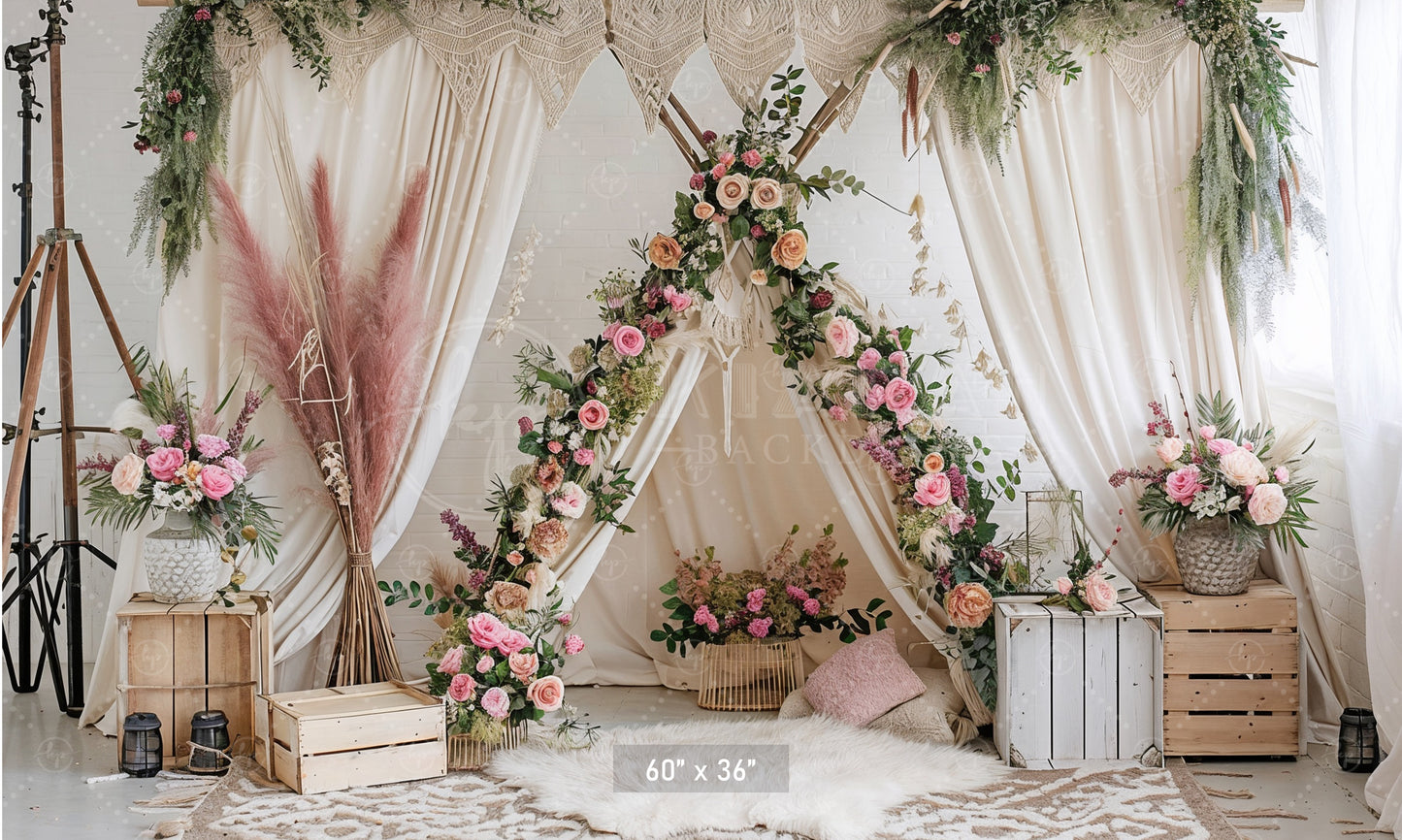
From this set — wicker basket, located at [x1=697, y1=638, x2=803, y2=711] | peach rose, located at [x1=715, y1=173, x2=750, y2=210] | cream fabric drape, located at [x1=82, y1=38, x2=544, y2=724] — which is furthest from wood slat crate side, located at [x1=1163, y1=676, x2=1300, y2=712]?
cream fabric drape, located at [x1=82, y1=38, x2=544, y2=724]

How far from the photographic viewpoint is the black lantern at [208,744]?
122 inches

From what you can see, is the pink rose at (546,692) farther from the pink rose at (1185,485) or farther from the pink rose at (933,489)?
the pink rose at (1185,485)

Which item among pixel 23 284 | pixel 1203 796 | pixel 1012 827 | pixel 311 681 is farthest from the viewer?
pixel 311 681

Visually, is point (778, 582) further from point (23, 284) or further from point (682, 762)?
point (23, 284)

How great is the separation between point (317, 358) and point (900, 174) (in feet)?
6.33

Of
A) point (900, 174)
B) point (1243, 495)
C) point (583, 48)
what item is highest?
point (583, 48)

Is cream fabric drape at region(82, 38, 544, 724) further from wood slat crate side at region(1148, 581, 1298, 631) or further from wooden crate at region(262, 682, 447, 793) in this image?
wood slat crate side at region(1148, 581, 1298, 631)

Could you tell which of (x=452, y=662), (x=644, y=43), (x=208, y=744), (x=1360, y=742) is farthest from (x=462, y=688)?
(x=1360, y=742)

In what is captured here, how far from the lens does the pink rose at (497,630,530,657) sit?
3090 millimetres

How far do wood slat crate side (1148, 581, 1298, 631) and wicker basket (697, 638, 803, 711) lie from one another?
3.71 feet

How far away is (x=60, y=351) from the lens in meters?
3.38

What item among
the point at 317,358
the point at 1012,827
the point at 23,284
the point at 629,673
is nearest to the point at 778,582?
the point at 629,673

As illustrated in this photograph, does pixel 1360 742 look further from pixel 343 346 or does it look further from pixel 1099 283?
pixel 343 346

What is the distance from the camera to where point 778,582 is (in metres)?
3.75
